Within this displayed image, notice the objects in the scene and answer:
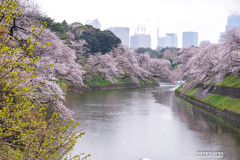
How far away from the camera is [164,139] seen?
23.4 metres

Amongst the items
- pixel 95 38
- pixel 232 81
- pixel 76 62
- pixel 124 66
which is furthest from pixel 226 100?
pixel 95 38

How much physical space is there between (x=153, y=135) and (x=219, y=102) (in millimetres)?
15694

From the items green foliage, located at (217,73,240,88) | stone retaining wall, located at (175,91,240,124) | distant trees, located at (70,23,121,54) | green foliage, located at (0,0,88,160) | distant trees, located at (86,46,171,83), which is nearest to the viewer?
green foliage, located at (0,0,88,160)

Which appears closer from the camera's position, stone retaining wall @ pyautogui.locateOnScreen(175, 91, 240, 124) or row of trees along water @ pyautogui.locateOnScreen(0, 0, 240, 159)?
row of trees along water @ pyautogui.locateOnScreen(0, 0, 240, 159)

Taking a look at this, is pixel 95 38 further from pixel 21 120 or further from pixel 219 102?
pixel 21 120

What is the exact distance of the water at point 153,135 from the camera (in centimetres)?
1958

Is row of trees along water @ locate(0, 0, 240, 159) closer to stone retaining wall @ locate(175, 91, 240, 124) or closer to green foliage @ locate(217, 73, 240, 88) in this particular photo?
green foliage @ locate(217, 73, 240, 88)

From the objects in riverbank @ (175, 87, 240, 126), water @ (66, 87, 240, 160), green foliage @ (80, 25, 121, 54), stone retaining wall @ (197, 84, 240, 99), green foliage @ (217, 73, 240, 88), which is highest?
green foliage @ (80, 25, 121, 54)

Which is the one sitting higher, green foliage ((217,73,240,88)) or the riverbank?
green foliage ((217,73,240,88))

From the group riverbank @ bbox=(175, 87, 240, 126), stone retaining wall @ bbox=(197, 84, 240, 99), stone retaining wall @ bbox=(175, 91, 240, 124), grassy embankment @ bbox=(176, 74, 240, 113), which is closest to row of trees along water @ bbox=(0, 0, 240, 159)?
stone retaining wall @ bbox=(197, 84, 240, 99)

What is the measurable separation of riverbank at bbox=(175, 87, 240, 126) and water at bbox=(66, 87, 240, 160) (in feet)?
4.13

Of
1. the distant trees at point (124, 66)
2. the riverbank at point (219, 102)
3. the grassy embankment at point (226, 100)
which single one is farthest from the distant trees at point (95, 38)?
the grassy embankment at point (226, 100)

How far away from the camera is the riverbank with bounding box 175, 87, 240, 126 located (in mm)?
30822

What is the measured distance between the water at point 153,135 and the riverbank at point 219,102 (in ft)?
4.13
